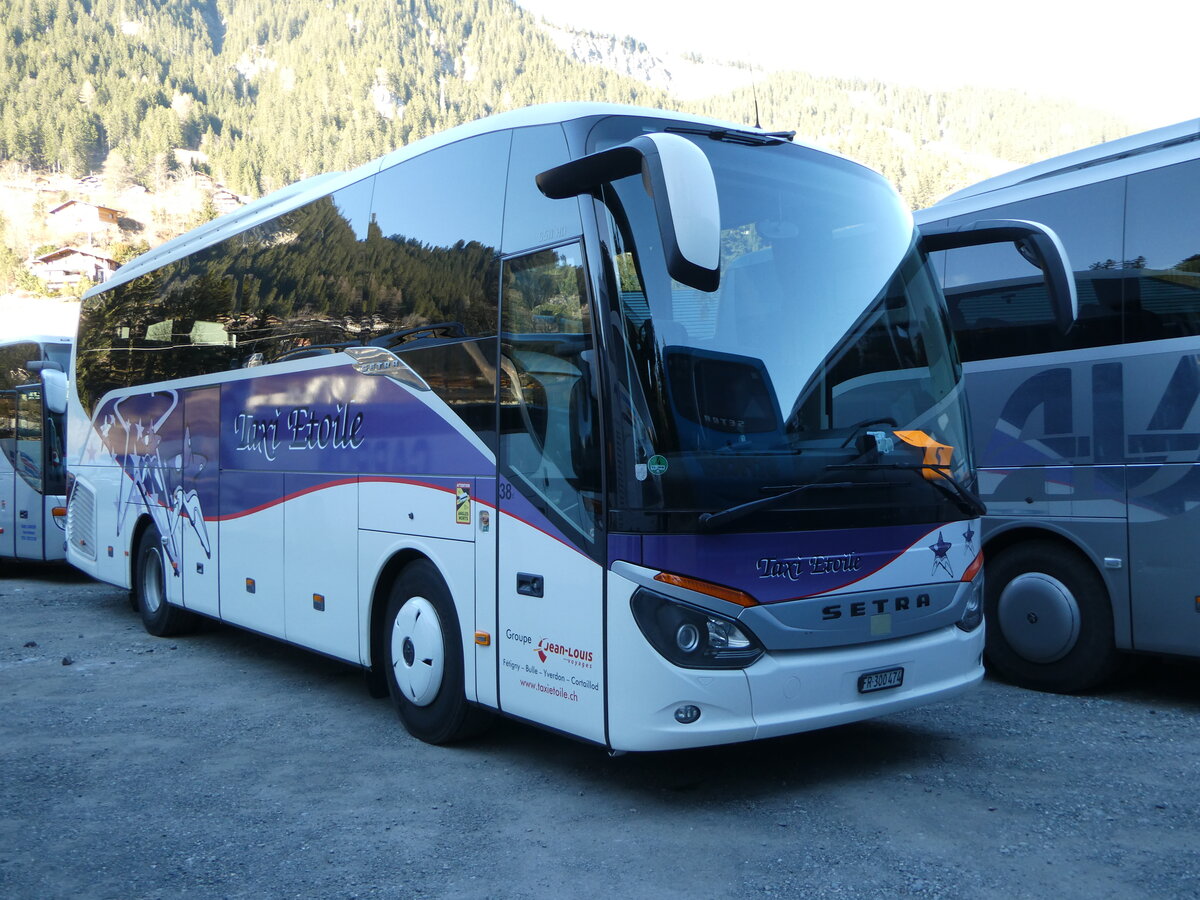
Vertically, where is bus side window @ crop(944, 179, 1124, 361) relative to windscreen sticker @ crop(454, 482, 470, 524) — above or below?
above

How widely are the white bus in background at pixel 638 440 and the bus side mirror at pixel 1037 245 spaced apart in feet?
0.97

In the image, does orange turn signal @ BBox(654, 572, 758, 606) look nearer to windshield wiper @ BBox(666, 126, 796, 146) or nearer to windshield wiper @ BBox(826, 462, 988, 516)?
windshield wiper @ BBox(826, 462, 988, 516)

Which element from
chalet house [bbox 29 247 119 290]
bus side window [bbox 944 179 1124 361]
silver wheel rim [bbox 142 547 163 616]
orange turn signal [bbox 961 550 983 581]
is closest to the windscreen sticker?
orange turn signal [bbox 961 550 983 581]

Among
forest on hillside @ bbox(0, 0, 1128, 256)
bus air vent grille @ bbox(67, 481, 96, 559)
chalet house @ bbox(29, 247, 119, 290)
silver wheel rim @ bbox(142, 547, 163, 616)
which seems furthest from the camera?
forest on hillside @ bbox(0, 0, 1128, 256)

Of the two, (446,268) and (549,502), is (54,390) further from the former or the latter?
(549,502)

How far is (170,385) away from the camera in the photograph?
9.97m

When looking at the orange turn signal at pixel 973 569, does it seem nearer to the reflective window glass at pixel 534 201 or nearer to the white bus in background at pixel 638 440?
the white bus in background at pixel 638 440

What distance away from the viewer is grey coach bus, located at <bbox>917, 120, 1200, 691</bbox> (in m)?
6.90

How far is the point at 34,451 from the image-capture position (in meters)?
15.9

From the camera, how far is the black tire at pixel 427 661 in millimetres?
6207

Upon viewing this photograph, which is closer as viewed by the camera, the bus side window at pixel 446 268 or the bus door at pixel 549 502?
the bus door at pixel 549 502

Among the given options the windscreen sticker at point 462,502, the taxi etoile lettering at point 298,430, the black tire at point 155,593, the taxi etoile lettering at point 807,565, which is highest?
the taxi etoile lettering at point 298,430

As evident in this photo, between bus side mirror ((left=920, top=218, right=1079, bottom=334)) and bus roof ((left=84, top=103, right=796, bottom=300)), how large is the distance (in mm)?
1318

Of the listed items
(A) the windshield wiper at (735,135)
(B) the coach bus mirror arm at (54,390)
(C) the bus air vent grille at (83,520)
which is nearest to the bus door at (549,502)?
(A) the windshield wiper at (735,135)
